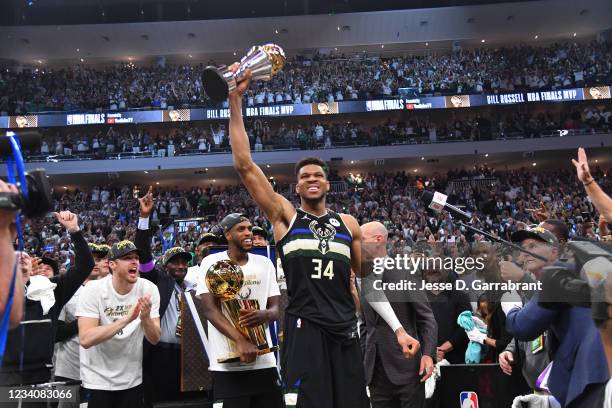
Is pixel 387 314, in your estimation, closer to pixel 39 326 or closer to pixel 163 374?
pixel 163 374

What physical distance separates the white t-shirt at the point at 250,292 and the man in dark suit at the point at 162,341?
1118 millimetres

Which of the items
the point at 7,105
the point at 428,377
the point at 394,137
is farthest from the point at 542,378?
the point at 7,105

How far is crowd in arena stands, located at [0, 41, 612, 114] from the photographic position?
31156mm

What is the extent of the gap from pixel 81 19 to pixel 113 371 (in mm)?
35703

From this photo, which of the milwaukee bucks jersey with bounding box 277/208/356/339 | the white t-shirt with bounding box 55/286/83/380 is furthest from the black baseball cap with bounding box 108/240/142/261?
the milwaukee bucks jersey with bounding box 277/208/356/339

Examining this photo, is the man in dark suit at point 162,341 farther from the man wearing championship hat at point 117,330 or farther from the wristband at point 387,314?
the wristband at point 387,314

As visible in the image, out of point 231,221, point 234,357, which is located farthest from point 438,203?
point 234,357

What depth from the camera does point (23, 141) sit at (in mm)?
2006

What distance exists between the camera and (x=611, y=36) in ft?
114

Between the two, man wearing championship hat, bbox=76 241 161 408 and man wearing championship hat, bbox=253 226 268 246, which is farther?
man wearing championship hat, bbox=253 226 268 246

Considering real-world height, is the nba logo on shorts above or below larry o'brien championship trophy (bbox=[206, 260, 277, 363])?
below

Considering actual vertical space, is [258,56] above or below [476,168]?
below

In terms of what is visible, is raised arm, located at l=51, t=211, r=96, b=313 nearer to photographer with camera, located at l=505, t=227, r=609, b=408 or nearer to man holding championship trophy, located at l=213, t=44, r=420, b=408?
man holding championship trophy, located at l=213, t=44, r=420, b=408

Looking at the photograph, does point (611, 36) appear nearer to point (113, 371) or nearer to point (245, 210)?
point (245, 210)
